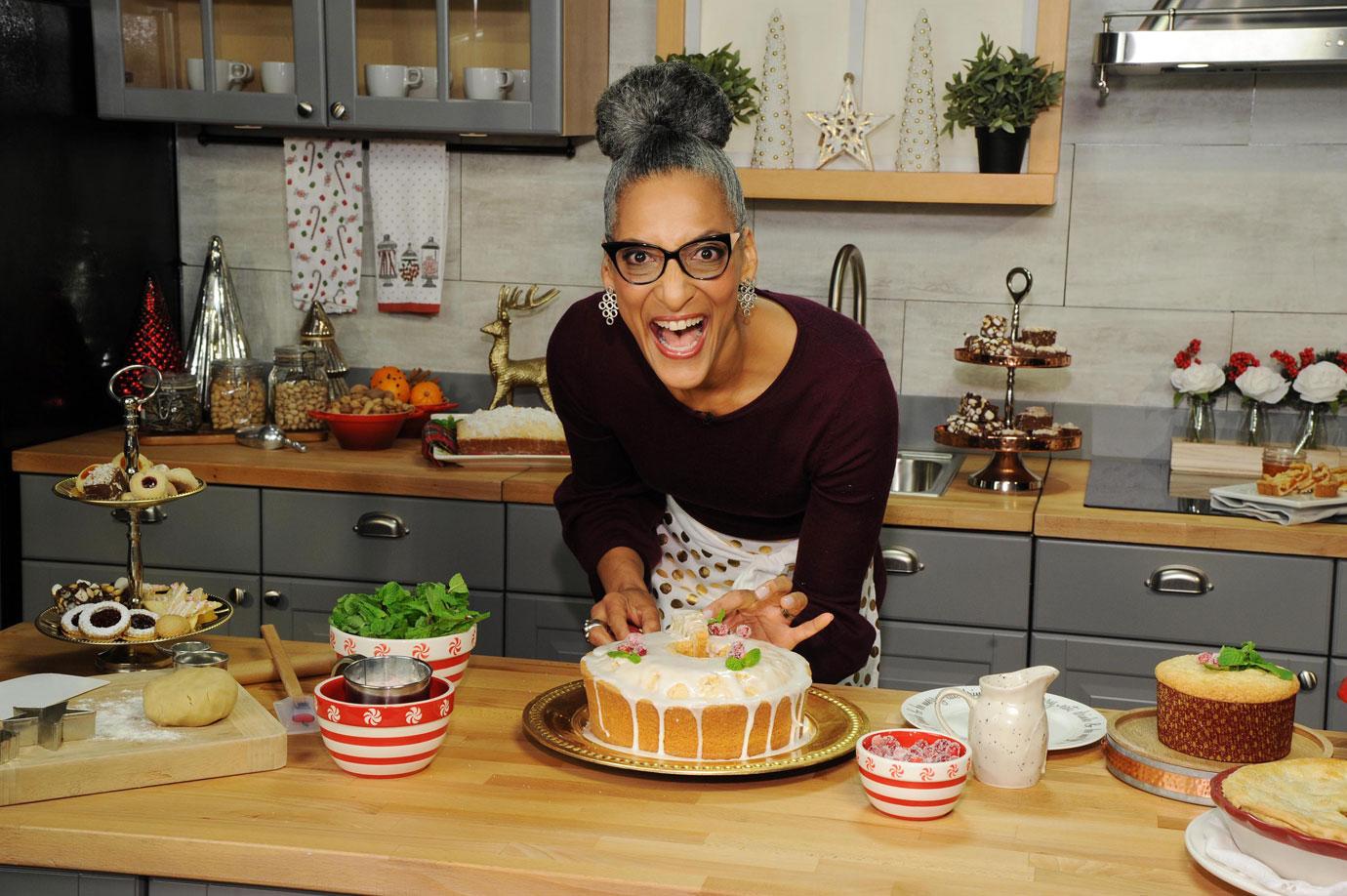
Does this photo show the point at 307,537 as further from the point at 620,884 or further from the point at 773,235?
the point at 620,884

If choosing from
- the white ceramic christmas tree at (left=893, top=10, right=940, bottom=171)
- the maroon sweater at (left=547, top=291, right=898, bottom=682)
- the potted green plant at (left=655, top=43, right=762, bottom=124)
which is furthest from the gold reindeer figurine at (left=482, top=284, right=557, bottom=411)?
the maroon sweater at (left=547, top=291, right=898, bottom=682)

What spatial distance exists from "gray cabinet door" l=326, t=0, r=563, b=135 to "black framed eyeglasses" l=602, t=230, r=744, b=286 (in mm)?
1611

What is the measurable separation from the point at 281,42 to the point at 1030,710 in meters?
2.51

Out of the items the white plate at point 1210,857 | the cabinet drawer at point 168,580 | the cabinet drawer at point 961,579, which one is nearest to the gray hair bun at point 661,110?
the white plate at point 1210,857

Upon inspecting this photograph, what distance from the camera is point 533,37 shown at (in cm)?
307

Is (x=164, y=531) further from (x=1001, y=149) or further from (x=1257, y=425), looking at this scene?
(x=1257, y=425)

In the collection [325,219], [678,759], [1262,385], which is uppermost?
[325,219]

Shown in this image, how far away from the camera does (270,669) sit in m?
1.66

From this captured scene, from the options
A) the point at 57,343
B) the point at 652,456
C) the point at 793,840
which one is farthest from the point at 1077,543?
the point at 57,343

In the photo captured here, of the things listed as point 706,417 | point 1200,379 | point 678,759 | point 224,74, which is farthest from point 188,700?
point 1200,379

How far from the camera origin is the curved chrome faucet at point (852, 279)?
3.03m

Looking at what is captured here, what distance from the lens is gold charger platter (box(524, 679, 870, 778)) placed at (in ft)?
4.53

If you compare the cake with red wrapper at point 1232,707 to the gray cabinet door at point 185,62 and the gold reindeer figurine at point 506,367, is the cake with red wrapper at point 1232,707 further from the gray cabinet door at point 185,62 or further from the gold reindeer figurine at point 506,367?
the gray cabinet door at point 185,62

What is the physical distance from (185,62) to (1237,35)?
7.51ft
